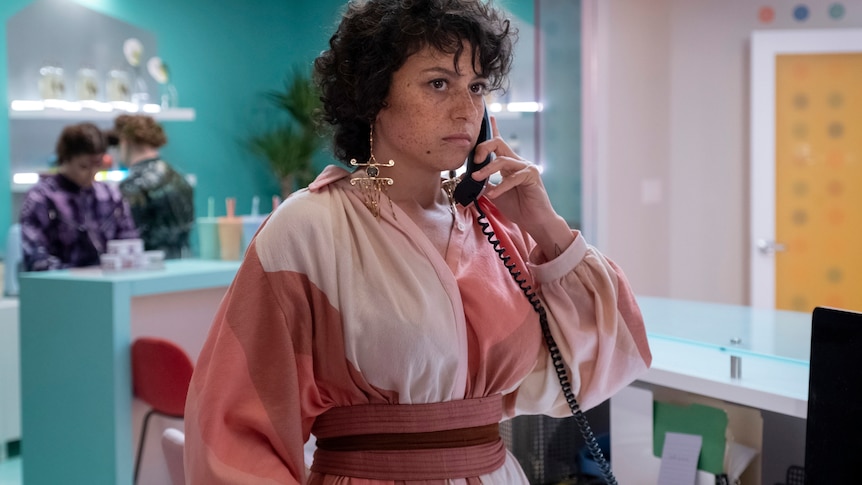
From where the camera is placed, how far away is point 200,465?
1258mm

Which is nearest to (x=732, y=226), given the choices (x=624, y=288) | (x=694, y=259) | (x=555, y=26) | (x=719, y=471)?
(x=694, y=259)

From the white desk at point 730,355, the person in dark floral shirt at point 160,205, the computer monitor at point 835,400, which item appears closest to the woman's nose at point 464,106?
the computer monitor at point 835,400

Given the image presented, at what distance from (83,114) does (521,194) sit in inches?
199

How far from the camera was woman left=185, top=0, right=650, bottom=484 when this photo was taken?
1.28 m

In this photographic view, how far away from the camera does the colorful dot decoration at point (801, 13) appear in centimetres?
548

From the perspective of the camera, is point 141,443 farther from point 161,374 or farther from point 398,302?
point 398,302

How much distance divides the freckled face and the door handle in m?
4.39

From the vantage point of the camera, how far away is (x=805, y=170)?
5355 mm

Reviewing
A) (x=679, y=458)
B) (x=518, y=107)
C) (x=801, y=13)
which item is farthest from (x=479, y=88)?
(x=801, y=13)

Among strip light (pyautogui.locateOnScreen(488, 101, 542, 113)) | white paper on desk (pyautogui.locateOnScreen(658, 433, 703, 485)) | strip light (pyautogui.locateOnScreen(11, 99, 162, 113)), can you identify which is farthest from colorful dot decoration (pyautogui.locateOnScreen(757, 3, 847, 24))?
white paper on desk (pyautogui.locateOnScreen(658, 433, 703, 485))

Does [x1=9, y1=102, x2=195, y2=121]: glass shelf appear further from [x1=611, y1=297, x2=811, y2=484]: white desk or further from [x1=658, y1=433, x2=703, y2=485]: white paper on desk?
[x1=658, y1=433, x2=703, y2=485]: white paper on desk

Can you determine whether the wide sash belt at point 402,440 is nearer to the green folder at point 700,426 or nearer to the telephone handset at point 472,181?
the telephone handset at point 472,181

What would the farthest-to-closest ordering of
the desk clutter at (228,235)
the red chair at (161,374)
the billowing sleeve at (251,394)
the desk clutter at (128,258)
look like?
the desk clutter at (228,235), the desk clutter at (128,258), the red chair at (161,374), the billowing sleeve at (251,394)

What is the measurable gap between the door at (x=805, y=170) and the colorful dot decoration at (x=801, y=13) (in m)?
0.28
